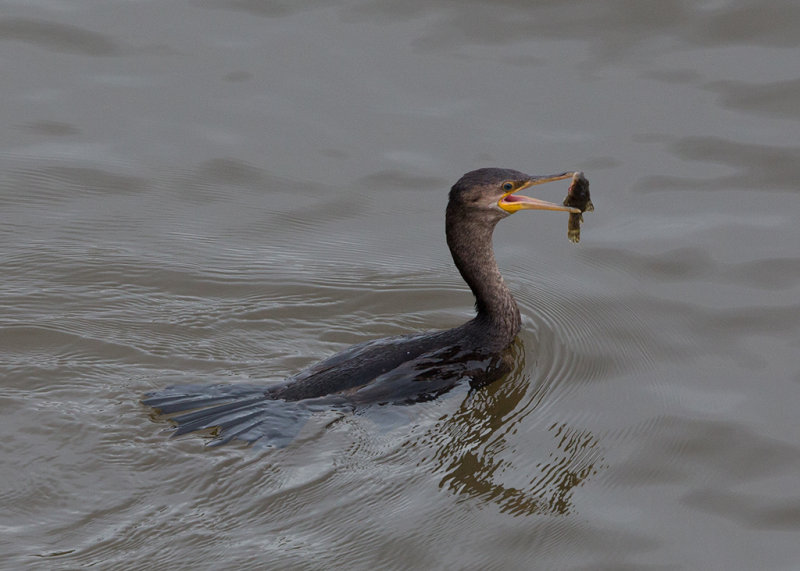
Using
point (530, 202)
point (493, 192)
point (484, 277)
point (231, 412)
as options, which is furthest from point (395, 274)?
point (231, 412)

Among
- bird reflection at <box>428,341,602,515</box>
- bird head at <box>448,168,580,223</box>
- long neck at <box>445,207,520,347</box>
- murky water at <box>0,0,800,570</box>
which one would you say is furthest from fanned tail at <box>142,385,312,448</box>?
bird head at <box>448,168,580,223</box>

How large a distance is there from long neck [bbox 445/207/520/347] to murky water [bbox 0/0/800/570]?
277 millimetres

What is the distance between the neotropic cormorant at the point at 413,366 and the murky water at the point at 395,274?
5.4 inches

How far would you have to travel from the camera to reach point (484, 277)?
741 cm

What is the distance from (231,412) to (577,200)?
259cm

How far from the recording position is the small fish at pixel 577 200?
7363 mm

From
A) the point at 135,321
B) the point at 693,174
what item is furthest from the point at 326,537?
the point at 693,174

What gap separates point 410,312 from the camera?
7.95m

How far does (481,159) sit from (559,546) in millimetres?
4105

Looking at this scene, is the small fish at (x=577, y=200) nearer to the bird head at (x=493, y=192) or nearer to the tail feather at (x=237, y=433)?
the bird head at (x=493, y=192)

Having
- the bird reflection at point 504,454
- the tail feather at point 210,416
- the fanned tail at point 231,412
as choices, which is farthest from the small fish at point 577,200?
the tail feather at point 210,416

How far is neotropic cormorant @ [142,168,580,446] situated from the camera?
6.45 metres

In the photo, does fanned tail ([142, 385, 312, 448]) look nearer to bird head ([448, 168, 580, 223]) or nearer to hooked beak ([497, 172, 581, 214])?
bird head ([448, 168, 580, 223])

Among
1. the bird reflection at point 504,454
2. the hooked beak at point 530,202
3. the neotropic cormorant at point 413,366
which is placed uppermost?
the hooked beak at point 530,202
